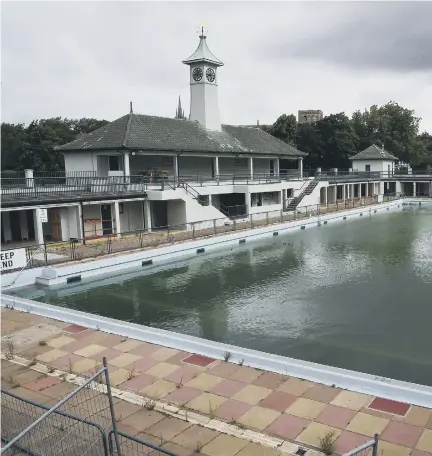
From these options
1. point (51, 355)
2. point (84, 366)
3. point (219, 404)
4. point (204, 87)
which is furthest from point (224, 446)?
point (204, 87)

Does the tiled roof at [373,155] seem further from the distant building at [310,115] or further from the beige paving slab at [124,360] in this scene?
the distant building at [310,115]

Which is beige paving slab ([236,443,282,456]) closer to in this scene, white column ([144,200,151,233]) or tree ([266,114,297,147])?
white column ([144,200,151,233])

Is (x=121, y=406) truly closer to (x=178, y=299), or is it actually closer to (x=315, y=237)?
(x=178, y=299)

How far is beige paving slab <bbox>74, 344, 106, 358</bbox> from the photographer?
10.2 meters

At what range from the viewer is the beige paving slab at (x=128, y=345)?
1030 centimetres

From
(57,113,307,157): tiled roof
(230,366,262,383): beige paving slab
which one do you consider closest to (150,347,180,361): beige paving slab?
(230,366,262,383): beige paving slab

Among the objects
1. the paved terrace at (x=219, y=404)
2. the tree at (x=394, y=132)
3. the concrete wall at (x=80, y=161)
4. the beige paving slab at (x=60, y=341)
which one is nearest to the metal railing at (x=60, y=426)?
the paved terrace at (x=219, y=404)

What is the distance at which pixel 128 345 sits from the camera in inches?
414

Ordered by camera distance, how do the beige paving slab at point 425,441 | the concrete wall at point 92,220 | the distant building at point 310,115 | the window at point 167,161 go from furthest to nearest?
the distant building at point 310,115 < the window at point 167,161 < the concrete wall at point 92,220 < the beige paving slab at point 425,441

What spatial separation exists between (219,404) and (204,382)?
89 centimetres

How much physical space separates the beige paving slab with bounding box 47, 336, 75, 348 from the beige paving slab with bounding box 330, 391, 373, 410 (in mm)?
6119

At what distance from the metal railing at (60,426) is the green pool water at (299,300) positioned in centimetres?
476

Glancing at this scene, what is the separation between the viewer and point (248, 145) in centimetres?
3888

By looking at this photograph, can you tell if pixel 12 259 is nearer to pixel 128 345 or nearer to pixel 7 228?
pixel 7 228
